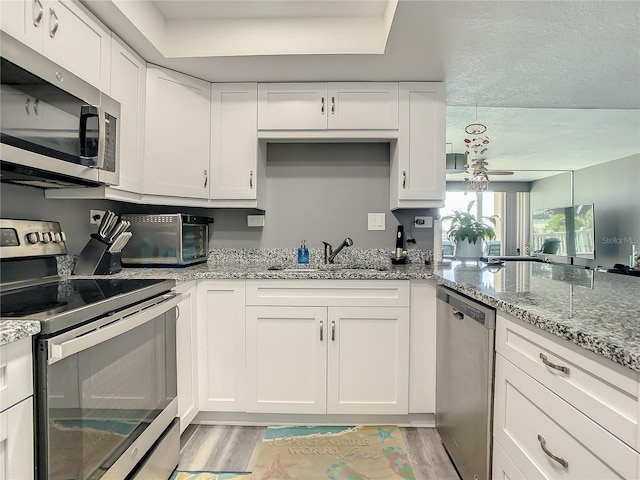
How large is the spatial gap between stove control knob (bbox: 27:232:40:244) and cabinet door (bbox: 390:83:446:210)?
196 centimetres

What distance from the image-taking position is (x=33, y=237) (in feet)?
4.85

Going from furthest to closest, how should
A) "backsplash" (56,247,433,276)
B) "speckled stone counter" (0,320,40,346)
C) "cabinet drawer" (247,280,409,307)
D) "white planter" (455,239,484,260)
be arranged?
1. "white planter" (455,239,484,260)
2. "backsplash" (56,247,433,276)
3. "cabinet drawer" (247,280,409,307)
4. "speckled stone counter" (0,320,40,346)

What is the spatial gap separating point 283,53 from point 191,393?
6.51 feet

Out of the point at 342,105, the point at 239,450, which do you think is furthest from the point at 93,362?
the point at 342,105

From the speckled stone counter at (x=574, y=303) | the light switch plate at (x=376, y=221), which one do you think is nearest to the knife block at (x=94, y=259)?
the light switch plate at (x=376, y=221)

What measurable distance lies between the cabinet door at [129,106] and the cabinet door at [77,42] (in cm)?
7

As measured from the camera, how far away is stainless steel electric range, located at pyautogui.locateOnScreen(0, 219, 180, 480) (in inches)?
36.2

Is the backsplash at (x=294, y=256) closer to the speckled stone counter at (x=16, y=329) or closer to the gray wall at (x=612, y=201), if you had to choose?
the speckled stone counter at (x=16, y=329)

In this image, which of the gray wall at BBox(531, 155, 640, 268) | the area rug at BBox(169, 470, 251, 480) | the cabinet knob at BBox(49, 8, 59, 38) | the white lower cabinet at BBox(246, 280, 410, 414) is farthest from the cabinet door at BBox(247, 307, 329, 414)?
the gray wall at BBox(531, 155, 640, 268)

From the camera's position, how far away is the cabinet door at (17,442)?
811mm

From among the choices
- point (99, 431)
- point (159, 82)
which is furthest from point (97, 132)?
point (99, 431)

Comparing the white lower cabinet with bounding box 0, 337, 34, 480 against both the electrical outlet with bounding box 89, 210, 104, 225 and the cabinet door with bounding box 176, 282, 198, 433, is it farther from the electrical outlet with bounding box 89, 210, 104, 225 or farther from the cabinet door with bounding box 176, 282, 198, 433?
the electrical outlet with bounding box 89, 210, 104, 225

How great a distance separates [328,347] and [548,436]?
1189 millimetres

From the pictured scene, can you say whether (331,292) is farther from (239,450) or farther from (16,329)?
(16,329)
